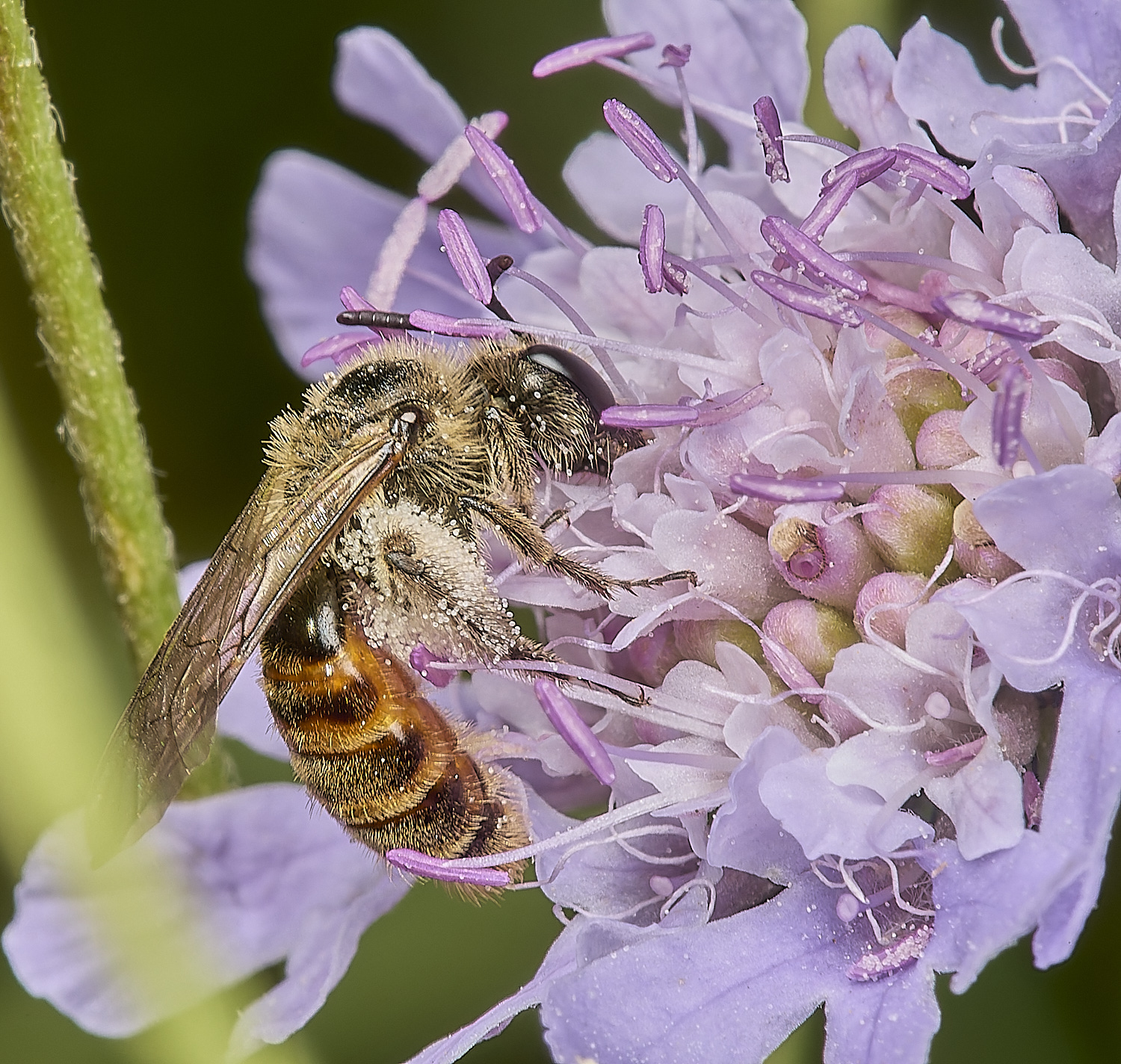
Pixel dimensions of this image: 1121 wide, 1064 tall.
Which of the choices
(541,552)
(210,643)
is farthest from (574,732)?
(210,643)

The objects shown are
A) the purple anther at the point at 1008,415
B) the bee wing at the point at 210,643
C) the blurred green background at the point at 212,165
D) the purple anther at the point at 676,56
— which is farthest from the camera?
the blurred green background at the point at 212,165

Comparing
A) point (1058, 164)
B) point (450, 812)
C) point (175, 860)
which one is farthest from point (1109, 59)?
point (175, 860)

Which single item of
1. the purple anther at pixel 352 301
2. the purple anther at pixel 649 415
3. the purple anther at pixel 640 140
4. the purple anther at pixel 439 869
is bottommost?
the purple anther at pixel 439 869

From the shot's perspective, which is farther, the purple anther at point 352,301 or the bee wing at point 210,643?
the purple anther at point 352,301

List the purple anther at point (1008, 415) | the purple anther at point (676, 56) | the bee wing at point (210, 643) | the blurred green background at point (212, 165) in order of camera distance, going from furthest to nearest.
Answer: the blurred green background at point (212, 165)
the purple anther at point (676, 56)
the bee wing at point (210, 643)
the purple anther at point (1008, 415)

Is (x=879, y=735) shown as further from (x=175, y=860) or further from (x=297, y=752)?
(x=175, y=860)

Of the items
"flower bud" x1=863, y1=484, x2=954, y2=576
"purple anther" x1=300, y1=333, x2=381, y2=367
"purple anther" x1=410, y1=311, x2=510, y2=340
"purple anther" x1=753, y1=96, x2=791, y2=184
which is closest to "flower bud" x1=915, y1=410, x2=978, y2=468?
"flower bud" x1=863, y1=484, x2=954, y2=576

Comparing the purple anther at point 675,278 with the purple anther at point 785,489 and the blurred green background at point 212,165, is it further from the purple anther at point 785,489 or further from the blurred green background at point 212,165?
the blurred green background at point 212,165

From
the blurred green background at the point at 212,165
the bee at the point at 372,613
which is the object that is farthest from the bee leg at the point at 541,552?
the blurred green background at the point at 212,165
